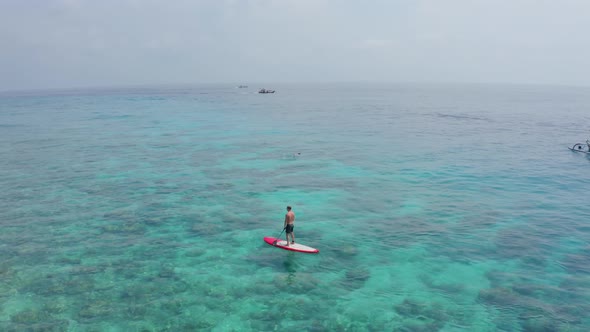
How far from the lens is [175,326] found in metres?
17.2

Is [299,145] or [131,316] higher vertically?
[299,145]

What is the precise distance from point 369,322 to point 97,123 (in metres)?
88.9

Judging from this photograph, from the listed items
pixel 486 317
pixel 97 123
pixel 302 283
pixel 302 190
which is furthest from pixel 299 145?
pixel 97 123

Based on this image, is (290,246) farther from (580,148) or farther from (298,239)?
(580,148)

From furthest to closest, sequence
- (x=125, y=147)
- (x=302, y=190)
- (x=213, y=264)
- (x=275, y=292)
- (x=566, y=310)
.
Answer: (x=125, y=147) → (x=302, y=190) → (x=213, y=264) → (x=275, y=292) → (x=566, y=310)

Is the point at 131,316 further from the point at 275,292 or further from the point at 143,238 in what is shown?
the point at 143,238

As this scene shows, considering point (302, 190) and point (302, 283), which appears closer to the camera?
point (302, 283)

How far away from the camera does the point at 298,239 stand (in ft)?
86.6

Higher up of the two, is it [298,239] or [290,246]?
[290,246]

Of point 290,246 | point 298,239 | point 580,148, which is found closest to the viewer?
point 290,246

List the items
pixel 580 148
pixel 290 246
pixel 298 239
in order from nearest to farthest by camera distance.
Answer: pixel 290 246, pixel 298 239, pixel 580 148

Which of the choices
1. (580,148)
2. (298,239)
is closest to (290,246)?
(298,239)

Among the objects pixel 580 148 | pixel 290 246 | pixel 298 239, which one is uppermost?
pixel 580 148

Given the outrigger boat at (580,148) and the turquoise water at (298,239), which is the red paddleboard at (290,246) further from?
the outrigger boat at (580,148)
